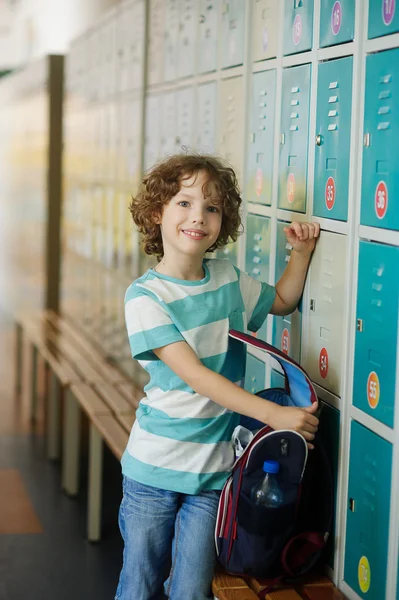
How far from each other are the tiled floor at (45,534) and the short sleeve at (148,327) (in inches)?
62.3

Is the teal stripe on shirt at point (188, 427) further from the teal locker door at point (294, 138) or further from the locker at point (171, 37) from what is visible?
the locker at point (171, 37)

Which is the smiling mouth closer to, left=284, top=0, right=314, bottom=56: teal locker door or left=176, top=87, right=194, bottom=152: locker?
left=284, top=0, right=314, bottom=56: teal locker door

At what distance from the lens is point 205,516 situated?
2.35m

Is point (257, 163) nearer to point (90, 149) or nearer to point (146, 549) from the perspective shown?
point (146, 549)

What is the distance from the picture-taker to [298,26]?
2645 mm

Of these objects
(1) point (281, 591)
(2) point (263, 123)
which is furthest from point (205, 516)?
(2) point (263, 123)

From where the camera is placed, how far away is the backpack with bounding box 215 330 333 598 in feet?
7.43

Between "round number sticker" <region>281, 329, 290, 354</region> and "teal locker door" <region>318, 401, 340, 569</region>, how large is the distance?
309mm

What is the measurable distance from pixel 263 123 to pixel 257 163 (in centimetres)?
13

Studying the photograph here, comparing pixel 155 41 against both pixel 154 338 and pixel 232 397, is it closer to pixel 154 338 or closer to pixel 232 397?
pixel 154 338

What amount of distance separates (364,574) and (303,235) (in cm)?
87

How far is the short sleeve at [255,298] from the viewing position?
2.54m

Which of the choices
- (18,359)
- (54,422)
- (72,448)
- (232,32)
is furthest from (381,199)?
(18,359)

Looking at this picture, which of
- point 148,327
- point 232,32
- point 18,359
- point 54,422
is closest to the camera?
point 148,327
